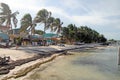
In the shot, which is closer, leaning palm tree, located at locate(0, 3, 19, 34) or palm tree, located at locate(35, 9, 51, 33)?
leaning palm tree, located at locate(0, 3, 19, 34)

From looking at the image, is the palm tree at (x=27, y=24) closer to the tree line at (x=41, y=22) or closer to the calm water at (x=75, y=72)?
the tree line at (x=41, y=22)

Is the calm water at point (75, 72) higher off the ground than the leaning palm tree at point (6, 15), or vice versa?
the leaning palm tree at point (6, 15)

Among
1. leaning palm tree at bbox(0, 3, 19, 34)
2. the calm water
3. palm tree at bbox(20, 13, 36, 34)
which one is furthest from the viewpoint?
palm tree at bbox(20, 13, 36, 34)

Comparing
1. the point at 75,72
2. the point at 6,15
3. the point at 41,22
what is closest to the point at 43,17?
the point at 41,22

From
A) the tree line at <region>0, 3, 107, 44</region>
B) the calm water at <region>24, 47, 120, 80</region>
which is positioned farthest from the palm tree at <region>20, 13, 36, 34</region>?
the calm water at <region>24, 47, 120, 80</region>

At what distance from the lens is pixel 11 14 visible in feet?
171

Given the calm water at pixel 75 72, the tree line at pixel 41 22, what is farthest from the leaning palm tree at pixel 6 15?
the calm water at pixel 75 72

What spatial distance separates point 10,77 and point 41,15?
48640mm

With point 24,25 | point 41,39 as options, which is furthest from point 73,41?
point 24,25

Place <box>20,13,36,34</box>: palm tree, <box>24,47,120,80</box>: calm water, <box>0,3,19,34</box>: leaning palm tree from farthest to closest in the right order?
<box>20,13,36,34</box>: palm tree
<box>0,3,19,34</box>: leaning palm tree
<box>24,47,120,80</box>: calm water

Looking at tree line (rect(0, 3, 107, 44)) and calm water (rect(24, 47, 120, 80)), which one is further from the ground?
tree line (rect(0, 3, 107, 44))

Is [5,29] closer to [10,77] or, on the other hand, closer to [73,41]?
[10,77]

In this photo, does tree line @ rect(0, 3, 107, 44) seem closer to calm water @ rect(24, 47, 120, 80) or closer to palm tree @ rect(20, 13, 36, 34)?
palm tree @ rect(20, 13, 36, 34)

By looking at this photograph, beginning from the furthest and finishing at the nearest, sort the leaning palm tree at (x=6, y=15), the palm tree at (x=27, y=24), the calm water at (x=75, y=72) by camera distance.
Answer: the palm tree at (x=27, y=24) → the leaning palm tree at (x=6, y=15) → the calm water at (x=75, y=72)
